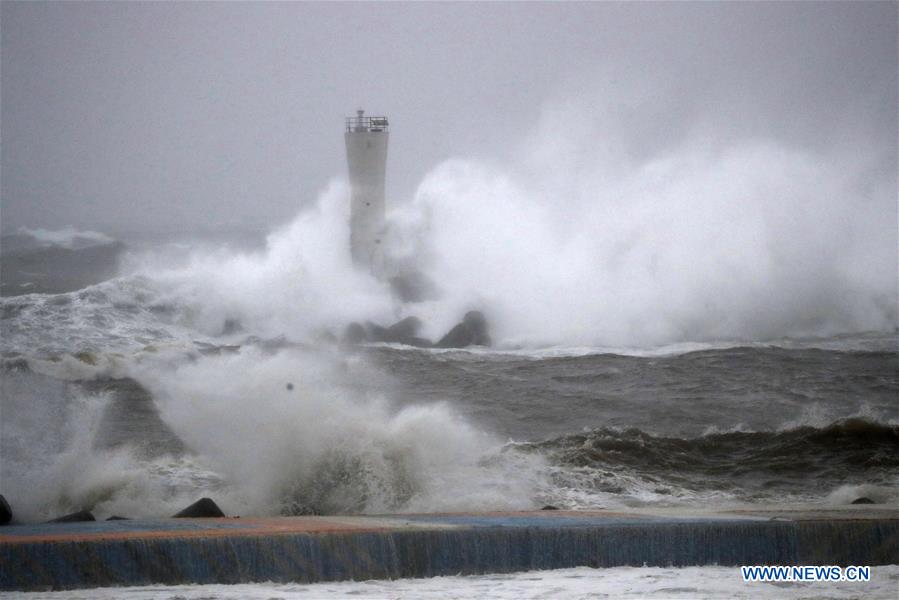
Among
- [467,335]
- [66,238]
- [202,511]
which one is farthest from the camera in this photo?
[66,238]

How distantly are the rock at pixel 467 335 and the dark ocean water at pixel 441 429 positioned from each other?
2244 millimetres

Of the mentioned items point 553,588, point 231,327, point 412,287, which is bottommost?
point 553,588

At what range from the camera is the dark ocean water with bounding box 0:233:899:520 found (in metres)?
11.3

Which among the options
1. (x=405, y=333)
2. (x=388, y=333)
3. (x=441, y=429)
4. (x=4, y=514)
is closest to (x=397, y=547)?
(x=4, y=514)

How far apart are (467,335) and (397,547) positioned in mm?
17868

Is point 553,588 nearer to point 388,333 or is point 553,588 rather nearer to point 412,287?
point 388,333

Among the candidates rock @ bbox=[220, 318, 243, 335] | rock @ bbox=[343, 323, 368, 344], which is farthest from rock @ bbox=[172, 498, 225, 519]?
rock @ bbox=[220, 318, 243, 335]

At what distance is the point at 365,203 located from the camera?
1067 inches

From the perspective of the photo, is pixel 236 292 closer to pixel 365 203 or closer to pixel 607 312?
pixel 365 203

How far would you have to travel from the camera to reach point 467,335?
82.1 ft

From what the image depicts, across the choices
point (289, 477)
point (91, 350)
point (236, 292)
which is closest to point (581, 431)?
point (289, 477)

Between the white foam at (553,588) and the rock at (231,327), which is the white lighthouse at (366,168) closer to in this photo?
the rock at (231,327)

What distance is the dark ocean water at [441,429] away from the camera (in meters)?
11.3

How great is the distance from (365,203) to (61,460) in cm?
1604
